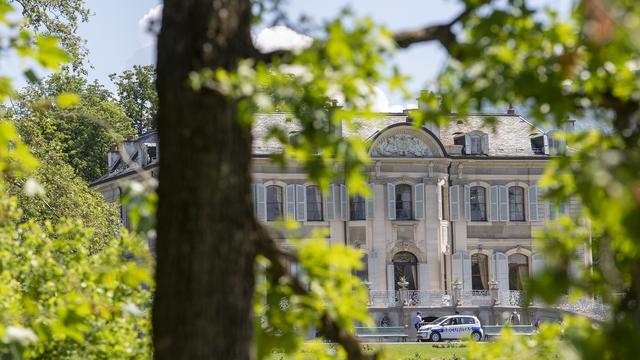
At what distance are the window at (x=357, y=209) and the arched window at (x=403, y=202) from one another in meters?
1.32

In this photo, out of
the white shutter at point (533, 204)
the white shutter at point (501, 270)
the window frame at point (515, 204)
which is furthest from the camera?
the window frame at point (515, 204)

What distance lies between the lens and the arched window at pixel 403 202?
168 ft

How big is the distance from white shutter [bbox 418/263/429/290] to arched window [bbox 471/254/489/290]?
226 centimetres

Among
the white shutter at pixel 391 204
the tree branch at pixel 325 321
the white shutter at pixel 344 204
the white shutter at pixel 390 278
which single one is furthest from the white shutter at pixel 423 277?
the tree branch at pixel 325 321

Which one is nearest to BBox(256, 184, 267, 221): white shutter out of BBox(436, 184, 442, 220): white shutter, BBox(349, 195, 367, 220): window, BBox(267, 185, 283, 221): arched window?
BBox(267, 185, 283, 221): arched window

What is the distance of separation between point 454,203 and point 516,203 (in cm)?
256

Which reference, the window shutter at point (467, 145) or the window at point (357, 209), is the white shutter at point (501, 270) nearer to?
the window shutter at point (467, 145)

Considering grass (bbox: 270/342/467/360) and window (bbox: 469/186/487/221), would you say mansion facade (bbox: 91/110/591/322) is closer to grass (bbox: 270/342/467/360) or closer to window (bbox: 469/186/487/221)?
window (bbox: 469/186/487/221)

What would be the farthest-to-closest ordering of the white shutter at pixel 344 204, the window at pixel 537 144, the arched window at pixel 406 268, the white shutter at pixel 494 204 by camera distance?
the window at pixel 537 144
the white shutter at pixel 494 204
the arched window at pixel 406 268
the white shutter at pixel 344 204

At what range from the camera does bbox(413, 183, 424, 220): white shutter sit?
50812 mm

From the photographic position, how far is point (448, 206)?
171ft

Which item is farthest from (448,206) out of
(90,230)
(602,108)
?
(602,108)

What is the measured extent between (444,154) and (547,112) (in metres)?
46.9

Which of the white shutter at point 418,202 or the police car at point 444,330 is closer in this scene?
the police car at point 444,330
